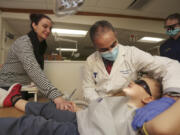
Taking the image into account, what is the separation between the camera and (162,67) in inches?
36.1

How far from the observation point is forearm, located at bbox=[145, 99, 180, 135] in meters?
0.44

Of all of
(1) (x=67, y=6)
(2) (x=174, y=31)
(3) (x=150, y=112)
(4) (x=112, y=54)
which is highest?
(1) (x=67, y=6)

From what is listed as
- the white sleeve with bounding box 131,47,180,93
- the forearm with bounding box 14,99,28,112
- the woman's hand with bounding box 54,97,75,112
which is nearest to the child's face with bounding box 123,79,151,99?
the white sleeve with bounding box 131,47,180,93

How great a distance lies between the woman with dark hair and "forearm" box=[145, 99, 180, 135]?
60 centimetres

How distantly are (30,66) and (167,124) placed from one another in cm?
102

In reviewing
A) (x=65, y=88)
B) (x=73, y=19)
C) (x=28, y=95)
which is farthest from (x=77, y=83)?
(x=73, y=19)

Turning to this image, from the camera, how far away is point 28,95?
5.02ft

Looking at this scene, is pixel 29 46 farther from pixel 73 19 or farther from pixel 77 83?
pixel 73 19

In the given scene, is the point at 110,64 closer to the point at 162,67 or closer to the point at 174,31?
the point at 162,67

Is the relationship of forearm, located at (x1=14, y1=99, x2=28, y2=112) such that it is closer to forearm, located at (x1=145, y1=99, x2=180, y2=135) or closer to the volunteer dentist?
the volunteer dentist

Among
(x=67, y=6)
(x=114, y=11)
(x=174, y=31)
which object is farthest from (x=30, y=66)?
(x=114, y=11)

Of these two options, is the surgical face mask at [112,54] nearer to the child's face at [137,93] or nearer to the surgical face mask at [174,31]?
the child's face at [137,93]

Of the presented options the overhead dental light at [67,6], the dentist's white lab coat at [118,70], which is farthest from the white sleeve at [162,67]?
the overhead dental light at [67,6]

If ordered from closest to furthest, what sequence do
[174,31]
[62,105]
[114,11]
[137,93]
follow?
[137,93]
[62,105]
[174,31]
[114,11]
